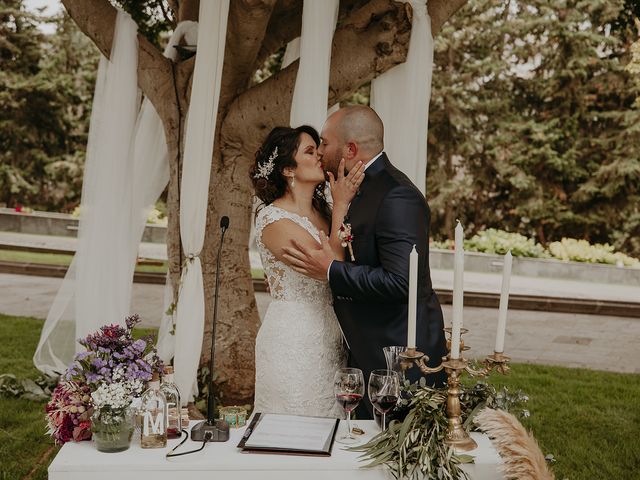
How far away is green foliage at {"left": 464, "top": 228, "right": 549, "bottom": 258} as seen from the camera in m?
15.2

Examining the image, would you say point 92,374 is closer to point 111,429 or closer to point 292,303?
point 111,429

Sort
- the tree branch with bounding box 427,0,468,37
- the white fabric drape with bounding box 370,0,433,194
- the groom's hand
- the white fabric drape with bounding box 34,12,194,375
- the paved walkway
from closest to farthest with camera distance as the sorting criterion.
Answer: the groom's hand
the white fabric drape with bounding box 370,0,433,194
the tree branch with bounding box 427,0,468,37
the white fabric drape with bounding box 34,12,194,375
the paved walkway

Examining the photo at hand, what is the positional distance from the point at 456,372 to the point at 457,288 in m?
0.30

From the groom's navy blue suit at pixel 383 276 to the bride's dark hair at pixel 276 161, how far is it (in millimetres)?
453

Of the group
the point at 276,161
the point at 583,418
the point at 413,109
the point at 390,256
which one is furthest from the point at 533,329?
the point at 390,256

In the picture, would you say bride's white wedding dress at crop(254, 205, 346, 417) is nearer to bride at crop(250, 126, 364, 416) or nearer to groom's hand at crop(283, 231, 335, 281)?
bride at crop(250, 126, 364, 416)

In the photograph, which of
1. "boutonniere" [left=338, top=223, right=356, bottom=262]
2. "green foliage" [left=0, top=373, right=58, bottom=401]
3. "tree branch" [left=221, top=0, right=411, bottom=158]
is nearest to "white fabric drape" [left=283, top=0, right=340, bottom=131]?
"tree branch" [left=221, top=0, right=411, bottom=158]

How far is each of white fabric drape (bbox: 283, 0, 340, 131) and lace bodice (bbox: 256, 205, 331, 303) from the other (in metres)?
Answer: 1.20

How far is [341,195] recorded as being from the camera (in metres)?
3.05

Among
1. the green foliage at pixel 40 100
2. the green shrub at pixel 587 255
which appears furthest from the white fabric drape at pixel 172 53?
the green foliage at pixel 40 100

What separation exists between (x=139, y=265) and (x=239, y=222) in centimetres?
872

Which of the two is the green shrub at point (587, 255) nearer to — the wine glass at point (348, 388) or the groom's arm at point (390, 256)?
the groom's arm at point (390, 256)

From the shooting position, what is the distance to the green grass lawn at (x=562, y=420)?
4.36 m

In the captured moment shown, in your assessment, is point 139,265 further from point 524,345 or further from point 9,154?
point 9,154
